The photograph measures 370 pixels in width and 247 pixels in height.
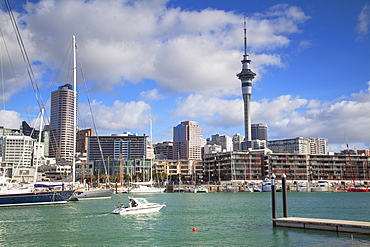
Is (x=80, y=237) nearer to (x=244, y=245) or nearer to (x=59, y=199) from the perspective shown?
(x=244, y=245)

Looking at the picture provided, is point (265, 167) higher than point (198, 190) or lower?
higher

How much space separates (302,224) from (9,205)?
5282cm

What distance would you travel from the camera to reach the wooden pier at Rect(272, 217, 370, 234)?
33.3 m

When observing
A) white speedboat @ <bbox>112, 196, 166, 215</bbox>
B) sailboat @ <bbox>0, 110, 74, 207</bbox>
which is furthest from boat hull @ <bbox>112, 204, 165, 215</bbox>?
sailboat @ <bbox>0, 110, 74, 207</bbox>

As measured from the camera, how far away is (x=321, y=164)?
200 meters

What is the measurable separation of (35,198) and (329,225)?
54.1m

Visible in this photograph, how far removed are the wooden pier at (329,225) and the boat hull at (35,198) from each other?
158 ft

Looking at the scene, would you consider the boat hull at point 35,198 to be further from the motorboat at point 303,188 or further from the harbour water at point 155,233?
the motorboat at point 303,188

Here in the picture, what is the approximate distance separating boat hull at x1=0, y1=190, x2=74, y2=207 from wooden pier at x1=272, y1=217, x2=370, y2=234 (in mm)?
48131

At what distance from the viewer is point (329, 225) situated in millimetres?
35344

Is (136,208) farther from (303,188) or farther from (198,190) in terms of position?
(303,188)

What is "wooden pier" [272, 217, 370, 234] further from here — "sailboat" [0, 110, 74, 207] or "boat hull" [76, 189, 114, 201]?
"boat hull" [76, 189, 114, 201]

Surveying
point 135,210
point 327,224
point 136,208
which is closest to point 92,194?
point 135,210

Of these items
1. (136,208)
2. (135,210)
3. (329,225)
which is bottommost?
(135,210)
